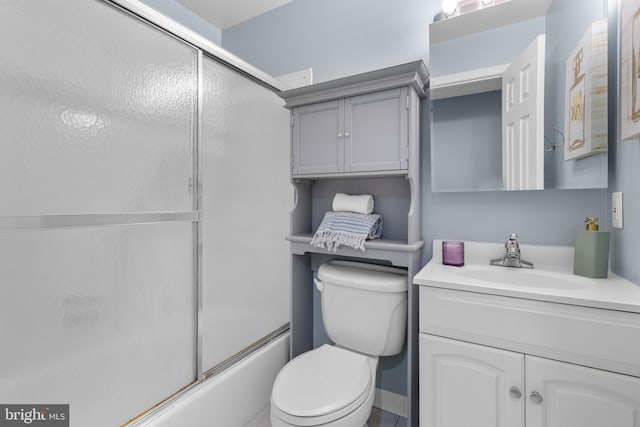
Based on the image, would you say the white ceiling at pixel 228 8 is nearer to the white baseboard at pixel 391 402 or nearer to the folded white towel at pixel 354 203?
the folded white towel at pixel 354 203

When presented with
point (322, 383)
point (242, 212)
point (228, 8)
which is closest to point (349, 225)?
point (242, 212)

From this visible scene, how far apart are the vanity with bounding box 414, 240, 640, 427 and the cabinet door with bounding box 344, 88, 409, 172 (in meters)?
0.56

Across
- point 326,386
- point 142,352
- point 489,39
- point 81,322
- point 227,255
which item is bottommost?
point 326,386

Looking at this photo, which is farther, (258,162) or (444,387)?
(258,162)

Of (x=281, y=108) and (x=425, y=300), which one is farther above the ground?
(x=281, y=108)

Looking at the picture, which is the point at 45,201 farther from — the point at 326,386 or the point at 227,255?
the point at 326,386

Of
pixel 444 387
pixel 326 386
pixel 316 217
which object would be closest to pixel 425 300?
pixel 444 387

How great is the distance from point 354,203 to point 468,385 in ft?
3.00

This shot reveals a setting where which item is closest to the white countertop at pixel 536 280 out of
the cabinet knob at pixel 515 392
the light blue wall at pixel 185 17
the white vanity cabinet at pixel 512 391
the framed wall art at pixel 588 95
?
the white vanity cabinet at pixel 512 391

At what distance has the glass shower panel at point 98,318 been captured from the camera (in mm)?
886

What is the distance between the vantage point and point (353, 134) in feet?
4.91

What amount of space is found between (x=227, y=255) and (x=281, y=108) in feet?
3.24

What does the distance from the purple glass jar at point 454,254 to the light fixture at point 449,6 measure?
110 cm

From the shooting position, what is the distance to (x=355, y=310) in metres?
1.47
